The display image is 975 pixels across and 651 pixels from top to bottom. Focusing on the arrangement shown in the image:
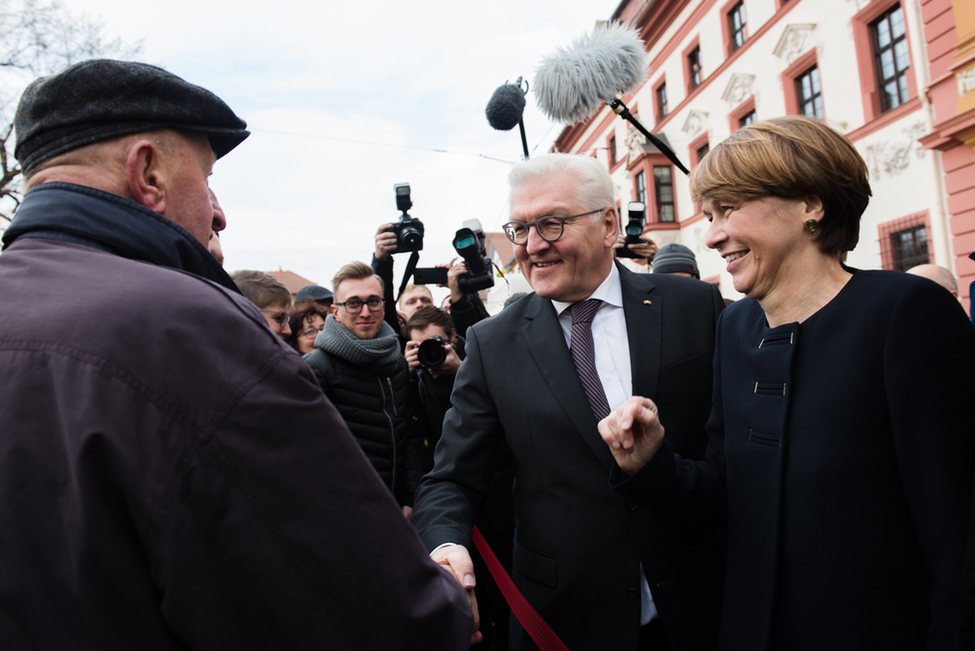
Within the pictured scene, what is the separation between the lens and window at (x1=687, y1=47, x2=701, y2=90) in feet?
58.4

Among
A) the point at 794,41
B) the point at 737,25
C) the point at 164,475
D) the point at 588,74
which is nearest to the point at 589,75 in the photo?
the point at 588,74

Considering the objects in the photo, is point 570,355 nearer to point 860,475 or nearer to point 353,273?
point 860,475

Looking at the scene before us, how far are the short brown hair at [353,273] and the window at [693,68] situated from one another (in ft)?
55.1

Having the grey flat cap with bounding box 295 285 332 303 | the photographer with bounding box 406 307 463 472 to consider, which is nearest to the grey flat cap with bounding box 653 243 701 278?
the photographer with bounding box 406 307 463 472

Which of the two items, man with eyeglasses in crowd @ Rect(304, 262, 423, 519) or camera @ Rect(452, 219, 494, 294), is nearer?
man with eyeglasses in crowd @ Rect(304, 262, 423, 519)

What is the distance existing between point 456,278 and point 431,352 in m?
0.80

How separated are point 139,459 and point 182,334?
171 mm

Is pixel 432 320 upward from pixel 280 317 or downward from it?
downward

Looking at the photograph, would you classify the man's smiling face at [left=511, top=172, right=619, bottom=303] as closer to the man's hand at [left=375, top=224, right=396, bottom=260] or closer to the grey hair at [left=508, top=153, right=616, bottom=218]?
the grey hair at [left=508, top=153, right=616, bottom=218]

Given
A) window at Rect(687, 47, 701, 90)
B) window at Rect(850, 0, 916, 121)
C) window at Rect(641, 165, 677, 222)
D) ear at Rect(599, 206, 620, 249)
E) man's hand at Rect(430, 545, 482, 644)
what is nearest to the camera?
man's hand at Rect(430, 545, 482, 644)

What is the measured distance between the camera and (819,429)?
1443 mm

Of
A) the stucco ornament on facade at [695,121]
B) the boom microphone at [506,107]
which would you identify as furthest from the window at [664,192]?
the boom microphone at [506,107]

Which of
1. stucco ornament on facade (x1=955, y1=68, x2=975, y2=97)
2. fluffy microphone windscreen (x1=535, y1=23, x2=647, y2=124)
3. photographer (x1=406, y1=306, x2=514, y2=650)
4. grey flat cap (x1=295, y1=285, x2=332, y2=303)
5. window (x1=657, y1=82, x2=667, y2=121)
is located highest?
window (x1=657, y1=82, x2=667, y2=121)

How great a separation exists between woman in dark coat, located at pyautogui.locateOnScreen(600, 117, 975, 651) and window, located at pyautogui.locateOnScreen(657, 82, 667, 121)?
66.1 ft
